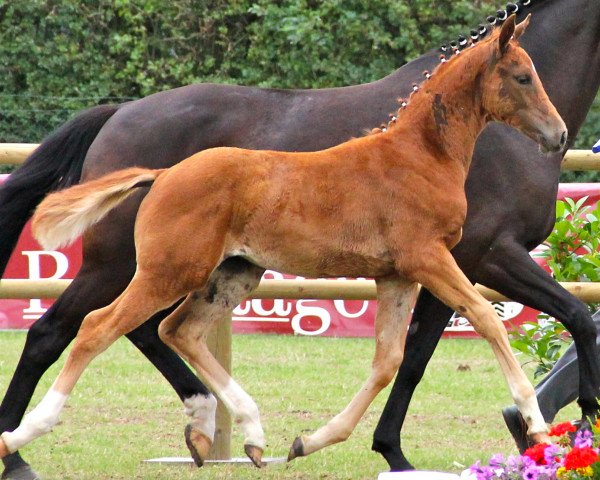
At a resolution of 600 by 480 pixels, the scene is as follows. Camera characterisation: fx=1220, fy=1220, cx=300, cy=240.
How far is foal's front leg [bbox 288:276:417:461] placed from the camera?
4301 mm

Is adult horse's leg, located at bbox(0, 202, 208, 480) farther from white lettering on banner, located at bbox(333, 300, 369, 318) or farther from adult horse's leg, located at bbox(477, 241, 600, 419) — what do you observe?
white lettering on banner, located at bbox(333, 300, 369, 318)

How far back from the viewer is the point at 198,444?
464 cm

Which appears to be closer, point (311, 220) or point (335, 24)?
point (311, 220)

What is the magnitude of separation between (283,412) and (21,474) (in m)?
2.19

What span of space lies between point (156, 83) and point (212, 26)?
113cm

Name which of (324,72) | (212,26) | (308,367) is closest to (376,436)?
(308,367)

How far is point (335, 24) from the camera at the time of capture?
53.1 feet

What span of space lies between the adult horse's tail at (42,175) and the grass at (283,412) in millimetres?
1100

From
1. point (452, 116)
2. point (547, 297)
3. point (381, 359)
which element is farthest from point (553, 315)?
point (452, 116)

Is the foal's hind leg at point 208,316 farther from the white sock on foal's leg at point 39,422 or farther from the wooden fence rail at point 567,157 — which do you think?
the wooden fence rail at point 567,157

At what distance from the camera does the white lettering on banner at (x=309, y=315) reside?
10.5 metres

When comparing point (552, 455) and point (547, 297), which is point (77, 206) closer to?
point (552, 455)

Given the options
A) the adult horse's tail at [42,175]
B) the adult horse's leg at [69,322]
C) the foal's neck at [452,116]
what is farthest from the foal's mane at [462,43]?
the adult horse's tail at [42,175]

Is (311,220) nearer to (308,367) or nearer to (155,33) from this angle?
(308,367)
